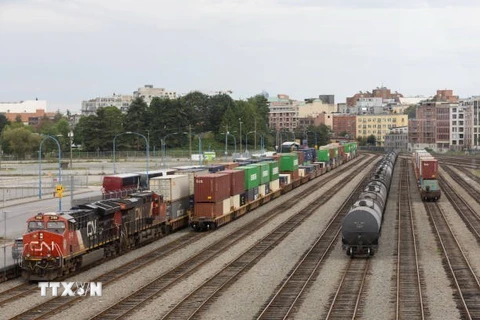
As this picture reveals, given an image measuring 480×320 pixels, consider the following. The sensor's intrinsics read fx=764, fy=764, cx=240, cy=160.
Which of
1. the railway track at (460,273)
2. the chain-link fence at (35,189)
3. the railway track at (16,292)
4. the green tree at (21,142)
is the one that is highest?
the green tree at (21,142)

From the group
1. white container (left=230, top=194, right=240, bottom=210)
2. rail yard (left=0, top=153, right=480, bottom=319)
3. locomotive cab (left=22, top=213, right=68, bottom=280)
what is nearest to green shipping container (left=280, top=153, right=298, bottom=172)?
rail yard (left=0, top=153, right=480, bottom=319)

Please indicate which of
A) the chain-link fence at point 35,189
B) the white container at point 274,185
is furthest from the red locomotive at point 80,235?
the white container at point 274,185

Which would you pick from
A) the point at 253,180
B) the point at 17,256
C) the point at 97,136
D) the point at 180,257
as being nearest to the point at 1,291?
the point at 17,256

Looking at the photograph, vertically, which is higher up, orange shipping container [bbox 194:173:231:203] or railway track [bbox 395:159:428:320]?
orange shipping container [bbox 194:173:231:203]

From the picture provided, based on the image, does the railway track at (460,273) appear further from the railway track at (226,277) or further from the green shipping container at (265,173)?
the green shipping container at (265,173)

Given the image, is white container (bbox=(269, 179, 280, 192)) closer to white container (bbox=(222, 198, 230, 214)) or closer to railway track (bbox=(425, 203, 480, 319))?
white container (bbox=(222, 198, 230, 214))

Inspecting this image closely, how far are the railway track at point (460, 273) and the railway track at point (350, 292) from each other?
14.0ft

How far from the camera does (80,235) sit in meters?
38.3

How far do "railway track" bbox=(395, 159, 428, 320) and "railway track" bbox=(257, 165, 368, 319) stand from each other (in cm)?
431

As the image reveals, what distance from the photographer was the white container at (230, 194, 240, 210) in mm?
63109

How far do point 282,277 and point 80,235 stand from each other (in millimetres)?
10394

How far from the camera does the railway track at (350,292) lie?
30469 mm

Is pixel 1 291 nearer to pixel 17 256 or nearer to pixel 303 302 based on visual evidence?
pixel 17 256
